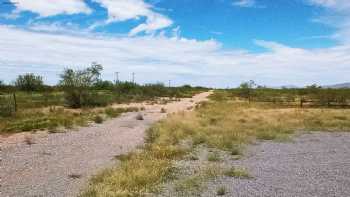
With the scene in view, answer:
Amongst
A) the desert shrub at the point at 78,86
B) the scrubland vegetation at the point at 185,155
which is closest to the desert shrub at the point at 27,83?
the desert shrub at the point at 78,86

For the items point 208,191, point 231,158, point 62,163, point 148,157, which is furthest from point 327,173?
point 62,163

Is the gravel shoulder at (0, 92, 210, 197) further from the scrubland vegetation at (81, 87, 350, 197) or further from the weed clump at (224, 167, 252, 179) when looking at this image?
the weed clump at (224, 167, 252, 179)

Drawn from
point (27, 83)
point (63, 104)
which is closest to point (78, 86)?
point (63, 104)

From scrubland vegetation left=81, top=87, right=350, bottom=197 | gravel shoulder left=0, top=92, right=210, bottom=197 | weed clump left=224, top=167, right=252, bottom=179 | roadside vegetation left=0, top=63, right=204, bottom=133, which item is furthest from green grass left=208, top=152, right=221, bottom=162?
roadside vegetation left=0, top=63, right=204, bottom=133

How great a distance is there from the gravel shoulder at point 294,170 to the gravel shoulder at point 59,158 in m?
3.66

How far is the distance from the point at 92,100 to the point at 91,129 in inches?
852

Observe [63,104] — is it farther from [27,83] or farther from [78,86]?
[27,83]

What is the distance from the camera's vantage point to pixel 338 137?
68.7ft

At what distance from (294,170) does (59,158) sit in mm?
7620

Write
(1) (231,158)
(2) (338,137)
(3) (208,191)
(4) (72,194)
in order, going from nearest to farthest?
(4) (72,194) → (3) (208,191) → (1) (231,158) → (2) (338,137)

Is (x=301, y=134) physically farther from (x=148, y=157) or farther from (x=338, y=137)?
(x=148, y=157)

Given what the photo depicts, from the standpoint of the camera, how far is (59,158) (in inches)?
530

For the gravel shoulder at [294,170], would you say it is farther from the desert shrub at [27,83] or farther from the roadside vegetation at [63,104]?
the desert shrub at [27,83]

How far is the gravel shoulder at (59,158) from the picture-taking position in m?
9.64
